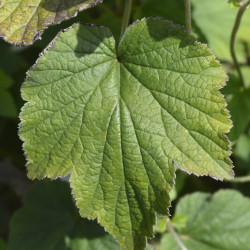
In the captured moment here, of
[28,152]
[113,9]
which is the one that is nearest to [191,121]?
[28,152]

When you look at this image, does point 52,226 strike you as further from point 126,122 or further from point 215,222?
point 126,122

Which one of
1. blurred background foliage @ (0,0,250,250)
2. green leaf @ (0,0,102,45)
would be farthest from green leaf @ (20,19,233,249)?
blurred background foliage @ (0,0,250,250)

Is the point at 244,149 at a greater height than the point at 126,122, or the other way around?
the point at 126,122

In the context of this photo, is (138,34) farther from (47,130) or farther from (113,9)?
(113,9)

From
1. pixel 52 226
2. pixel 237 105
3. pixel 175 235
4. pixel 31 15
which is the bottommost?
pixel 52 226

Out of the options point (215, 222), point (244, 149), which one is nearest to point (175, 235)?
point (215, 222)

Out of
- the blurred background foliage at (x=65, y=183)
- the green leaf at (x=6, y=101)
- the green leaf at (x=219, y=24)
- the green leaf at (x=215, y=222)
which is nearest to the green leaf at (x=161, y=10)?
the blurred background foliage at (x=65, y=183)
